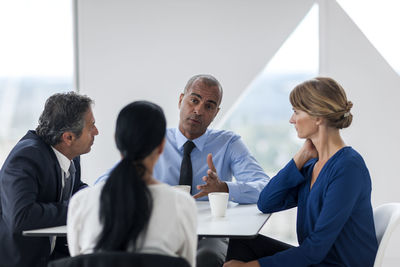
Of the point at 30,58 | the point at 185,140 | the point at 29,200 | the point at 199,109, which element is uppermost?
the point at 30,58

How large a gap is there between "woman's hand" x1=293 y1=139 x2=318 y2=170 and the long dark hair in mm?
1011

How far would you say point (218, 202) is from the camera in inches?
85.0

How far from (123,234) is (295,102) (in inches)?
41.7

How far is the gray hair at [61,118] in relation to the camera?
229 centimetres

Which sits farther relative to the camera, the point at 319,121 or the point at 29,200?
the point at 319,121

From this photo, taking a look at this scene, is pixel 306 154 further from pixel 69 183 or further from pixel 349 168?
pixel 69 183

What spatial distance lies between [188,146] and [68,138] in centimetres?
79

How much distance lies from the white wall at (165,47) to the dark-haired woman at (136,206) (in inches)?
115

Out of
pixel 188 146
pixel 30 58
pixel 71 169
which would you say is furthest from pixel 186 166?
pixel 30 58

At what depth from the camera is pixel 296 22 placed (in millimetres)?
4305

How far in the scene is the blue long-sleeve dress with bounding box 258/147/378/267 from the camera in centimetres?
194

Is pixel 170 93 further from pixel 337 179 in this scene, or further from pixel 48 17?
pixel 337 179

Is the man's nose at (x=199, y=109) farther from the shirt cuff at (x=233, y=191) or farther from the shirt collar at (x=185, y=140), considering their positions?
the shirt cuff at (x=233, y=191)

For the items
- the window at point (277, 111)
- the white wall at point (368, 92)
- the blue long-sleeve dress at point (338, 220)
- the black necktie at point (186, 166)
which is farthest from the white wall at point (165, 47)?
the blue long-sleeve dress at point (338, 220)
